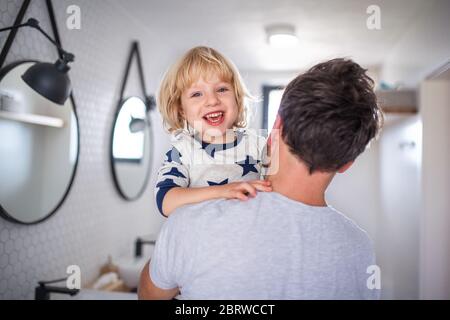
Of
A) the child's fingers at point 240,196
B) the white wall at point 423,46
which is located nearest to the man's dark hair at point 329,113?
the child's fingers at point 240,196

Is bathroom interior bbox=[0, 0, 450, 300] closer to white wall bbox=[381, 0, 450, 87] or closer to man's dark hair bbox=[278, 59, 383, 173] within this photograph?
white wall bbox=[381, 0, 450, 87]

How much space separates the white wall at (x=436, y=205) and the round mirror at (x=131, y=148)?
1.54m

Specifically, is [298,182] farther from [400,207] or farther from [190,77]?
[400,207]

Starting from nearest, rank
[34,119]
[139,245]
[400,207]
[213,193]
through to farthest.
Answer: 1. [213,193]
2. [34,119]
3. [139,245]
4. [400,207]

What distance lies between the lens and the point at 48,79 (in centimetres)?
115

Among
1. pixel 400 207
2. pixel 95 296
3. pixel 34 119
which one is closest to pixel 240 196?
pixel 34 119

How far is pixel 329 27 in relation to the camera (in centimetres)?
219

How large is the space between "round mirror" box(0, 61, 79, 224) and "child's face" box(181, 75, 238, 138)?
1.79 feet

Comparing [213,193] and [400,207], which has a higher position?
[213,193]

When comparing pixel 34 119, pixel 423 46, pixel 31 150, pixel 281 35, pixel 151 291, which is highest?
pixel 281 35

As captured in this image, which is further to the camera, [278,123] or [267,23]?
[267,23]

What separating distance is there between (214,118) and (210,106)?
0.12 feet

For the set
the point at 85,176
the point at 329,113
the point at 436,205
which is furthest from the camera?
the point at 436,205

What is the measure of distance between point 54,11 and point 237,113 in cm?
82
